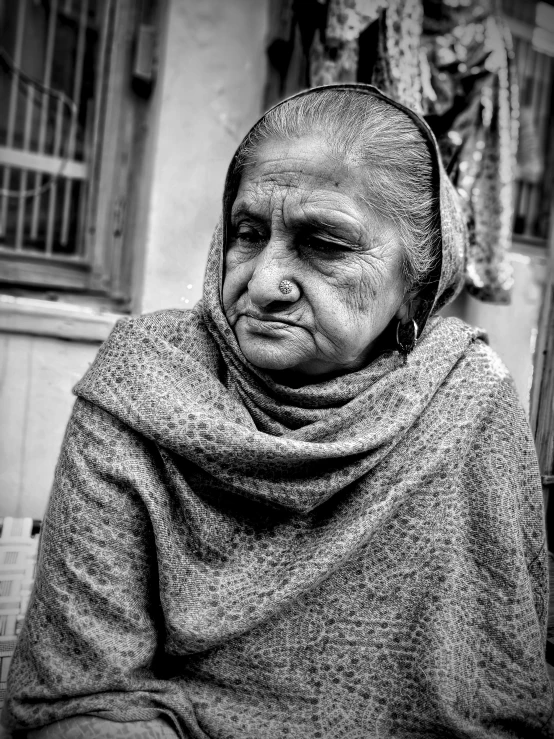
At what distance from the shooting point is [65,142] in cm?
319

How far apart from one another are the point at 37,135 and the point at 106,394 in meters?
2.31

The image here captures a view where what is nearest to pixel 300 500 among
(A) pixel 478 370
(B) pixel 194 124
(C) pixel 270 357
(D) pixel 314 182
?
(C) pixel 270 357

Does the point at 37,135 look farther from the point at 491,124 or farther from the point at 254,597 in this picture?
the point at 254,597

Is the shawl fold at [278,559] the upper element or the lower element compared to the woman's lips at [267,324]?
lower

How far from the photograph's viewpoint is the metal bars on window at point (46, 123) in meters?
3.08

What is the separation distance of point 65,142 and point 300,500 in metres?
2.57

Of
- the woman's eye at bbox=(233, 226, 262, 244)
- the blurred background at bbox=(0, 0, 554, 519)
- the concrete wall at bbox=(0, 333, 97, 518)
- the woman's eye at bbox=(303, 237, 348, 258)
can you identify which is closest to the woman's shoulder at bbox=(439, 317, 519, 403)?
the woman's eye at bbox=(303, 237, 348, 258)

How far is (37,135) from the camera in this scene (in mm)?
3145

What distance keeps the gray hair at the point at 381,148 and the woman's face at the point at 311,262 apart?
0.10ft

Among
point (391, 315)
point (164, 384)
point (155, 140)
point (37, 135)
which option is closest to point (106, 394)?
point (164, 384)

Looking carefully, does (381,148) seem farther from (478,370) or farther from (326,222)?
(478,370)

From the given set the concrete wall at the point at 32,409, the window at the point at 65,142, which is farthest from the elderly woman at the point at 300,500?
the window at the point at 65,142

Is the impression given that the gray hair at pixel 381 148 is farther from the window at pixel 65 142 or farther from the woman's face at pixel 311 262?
the window at pixel 65 142

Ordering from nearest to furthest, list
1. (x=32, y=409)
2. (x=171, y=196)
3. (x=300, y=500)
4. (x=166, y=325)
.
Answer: (x=300, y=500)
(x=166, y=325)
(x=32, y=409)
(x=171, y=196)
